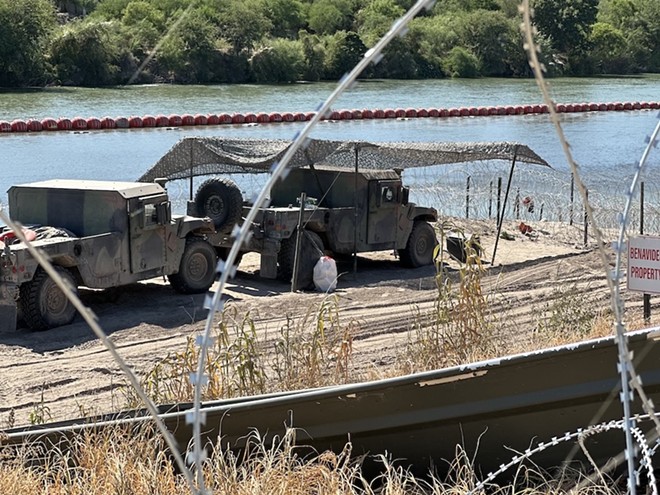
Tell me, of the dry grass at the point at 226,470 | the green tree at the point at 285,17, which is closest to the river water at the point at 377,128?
the green tree at the point at 285,17

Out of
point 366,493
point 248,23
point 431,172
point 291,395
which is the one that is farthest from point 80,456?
point 248,23

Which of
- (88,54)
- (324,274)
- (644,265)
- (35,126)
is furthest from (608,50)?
(644,265)

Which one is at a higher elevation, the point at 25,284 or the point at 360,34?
the point at 360,34

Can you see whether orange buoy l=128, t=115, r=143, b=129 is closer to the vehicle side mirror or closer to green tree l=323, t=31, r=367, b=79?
green tree l=323, t=31, r=367, b=79

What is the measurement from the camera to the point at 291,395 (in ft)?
20.8

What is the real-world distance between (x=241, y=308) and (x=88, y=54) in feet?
113

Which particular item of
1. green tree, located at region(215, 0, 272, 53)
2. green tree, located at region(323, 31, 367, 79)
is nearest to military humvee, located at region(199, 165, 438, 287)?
green tree, located at region(215, 0, 272, 53)

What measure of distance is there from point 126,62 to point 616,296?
4327cm

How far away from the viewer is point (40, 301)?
12695 millimetres

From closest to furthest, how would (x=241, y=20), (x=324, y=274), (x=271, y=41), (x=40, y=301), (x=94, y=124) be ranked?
(x=40, y=301) < (x=324, y=274) < (x=94, y=124) < (x=241, y=20) < (x=271, y=41)

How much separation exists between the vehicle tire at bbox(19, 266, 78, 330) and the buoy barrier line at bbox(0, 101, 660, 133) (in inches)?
633

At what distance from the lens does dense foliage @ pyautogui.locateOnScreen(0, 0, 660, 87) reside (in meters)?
39.2

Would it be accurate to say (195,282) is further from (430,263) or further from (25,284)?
(430,263)

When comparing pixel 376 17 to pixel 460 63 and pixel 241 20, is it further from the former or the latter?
pixel 460 63
